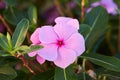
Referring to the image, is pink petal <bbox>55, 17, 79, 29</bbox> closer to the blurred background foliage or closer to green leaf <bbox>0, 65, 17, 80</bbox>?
the blurred background foliage

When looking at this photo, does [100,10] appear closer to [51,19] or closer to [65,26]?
[65,26]

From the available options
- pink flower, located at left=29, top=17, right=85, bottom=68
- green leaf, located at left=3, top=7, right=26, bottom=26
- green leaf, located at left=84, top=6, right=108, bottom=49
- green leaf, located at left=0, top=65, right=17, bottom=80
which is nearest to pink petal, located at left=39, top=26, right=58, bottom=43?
pink flower, located at left=29, top=17, right=85, bottom=68

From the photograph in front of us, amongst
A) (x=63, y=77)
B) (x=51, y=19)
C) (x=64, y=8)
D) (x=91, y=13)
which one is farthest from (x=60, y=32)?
(x=51, y=19)

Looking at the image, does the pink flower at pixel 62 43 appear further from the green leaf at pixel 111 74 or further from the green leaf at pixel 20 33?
the green leaf at pixel 111 74

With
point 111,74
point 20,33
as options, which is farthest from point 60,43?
point 111,74

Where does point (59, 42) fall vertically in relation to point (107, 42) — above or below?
above

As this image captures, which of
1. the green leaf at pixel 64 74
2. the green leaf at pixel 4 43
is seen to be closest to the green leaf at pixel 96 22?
the green leaf at pixel 64 74
